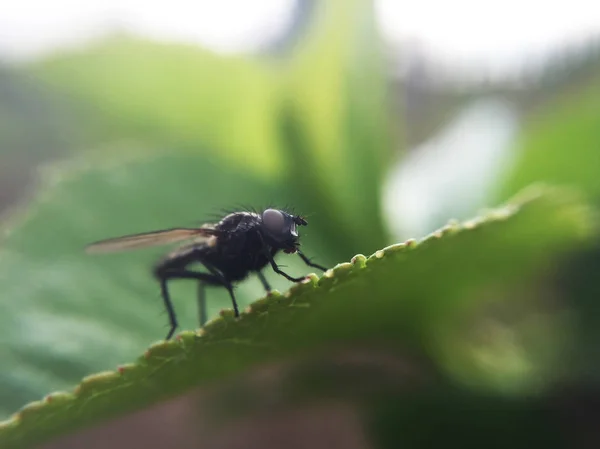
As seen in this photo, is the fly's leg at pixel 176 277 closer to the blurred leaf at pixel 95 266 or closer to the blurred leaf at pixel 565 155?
the blurred leaf at pixel 95 266

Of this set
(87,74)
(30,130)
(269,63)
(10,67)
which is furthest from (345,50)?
(30,130)

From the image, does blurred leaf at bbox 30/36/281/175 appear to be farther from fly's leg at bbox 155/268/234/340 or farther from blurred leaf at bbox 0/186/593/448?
blurred leaf at bbox 0/186/593/448

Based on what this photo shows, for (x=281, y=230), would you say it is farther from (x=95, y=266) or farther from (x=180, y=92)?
(x=180, y=92)

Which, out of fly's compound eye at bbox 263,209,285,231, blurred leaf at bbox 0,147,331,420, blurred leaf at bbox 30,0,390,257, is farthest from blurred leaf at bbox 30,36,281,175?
fly's compound eye at bbox 263,209,285,231

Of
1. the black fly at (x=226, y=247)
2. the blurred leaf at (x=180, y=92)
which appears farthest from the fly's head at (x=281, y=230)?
the blurred leaf at (x=180, y=92)

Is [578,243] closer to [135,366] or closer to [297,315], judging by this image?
[297,315]
